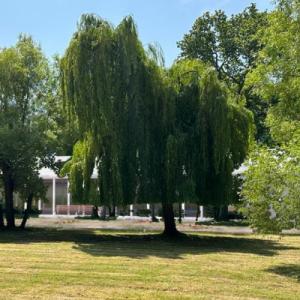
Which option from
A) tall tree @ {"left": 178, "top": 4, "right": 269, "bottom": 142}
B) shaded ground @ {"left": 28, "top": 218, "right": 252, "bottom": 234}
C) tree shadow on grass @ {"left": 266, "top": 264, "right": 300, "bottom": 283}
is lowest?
tree shadow on grass @ {"left": 266, "top": 264, "right": 300, "bottom": 283}

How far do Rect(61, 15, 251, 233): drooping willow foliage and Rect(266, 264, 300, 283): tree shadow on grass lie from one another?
20.2ft

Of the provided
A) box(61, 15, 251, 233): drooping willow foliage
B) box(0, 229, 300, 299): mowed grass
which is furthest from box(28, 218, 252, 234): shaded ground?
box(61, 15, 251, 233): drooping willow foliage

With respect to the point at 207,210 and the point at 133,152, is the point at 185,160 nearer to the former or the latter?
the point at 133,152

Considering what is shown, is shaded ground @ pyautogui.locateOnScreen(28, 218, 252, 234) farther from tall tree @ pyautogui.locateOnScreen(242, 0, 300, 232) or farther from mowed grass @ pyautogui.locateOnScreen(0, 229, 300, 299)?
tall tree @ pyautogui.locateOnScreen(242, 0, 300, 232)

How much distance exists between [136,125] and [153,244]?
438cm

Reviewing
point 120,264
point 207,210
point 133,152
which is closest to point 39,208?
point 207,210

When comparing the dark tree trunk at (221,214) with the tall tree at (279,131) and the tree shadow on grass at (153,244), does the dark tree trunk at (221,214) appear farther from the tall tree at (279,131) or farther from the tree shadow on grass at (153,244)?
the tall tree at (279,131)

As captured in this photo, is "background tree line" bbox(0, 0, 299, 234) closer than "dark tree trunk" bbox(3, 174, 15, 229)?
Yes

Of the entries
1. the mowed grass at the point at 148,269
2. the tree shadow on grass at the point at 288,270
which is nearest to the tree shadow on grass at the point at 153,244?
the mowed grass at the point at 148,269

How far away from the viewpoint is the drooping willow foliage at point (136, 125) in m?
20.3

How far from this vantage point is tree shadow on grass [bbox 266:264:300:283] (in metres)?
13.0

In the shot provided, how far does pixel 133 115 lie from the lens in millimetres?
20844

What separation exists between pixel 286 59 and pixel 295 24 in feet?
3.23

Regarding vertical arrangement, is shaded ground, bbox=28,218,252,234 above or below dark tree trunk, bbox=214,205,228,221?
below
